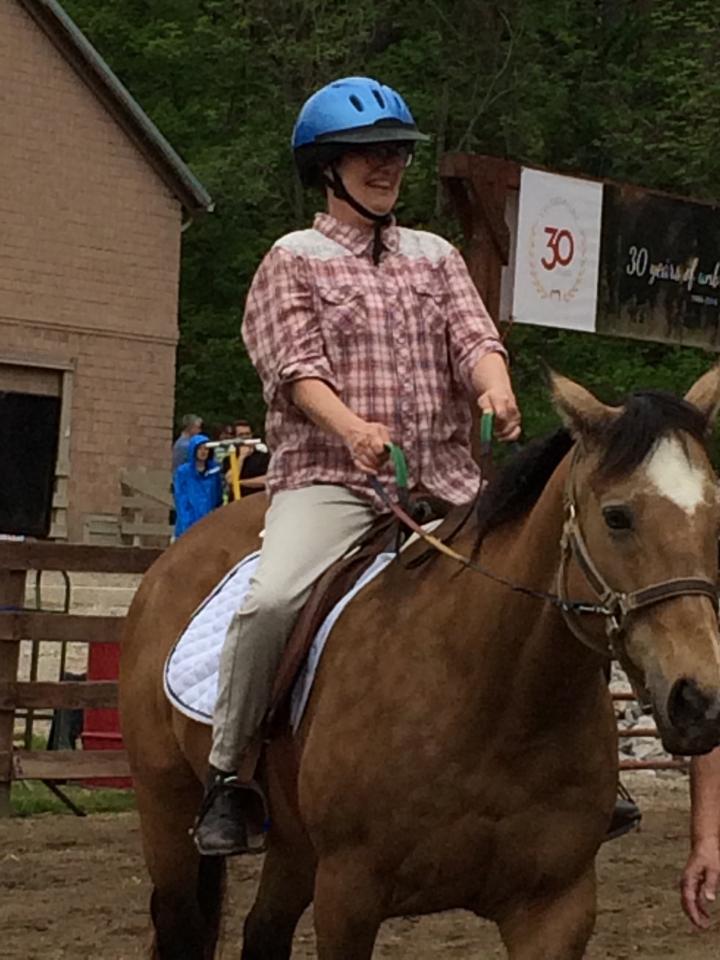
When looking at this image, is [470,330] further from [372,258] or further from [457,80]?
[457,80]

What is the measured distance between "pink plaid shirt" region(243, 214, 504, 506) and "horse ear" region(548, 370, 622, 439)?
109 centimetres

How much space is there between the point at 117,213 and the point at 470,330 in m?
23.7

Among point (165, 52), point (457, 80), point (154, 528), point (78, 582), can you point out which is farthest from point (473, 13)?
point (78, 582)

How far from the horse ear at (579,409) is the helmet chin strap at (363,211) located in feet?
4.41

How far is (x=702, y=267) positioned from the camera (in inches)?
493

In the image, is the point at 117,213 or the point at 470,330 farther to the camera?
the point at 117,213

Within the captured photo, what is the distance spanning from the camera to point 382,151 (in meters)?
5.36

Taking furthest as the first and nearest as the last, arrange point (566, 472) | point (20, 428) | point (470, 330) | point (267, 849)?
point (20, 428), point (267, 849), point (470, 330), point (566, 472)

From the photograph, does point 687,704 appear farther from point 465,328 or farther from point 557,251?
point 557,251

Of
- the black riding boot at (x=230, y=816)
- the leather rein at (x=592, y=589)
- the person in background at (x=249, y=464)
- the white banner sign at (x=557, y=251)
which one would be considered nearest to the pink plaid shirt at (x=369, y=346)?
the leather rein at (x=592, y=589)

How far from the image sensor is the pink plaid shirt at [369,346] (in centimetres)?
525

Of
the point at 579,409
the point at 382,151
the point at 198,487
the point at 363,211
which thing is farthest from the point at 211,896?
the point at 198,487

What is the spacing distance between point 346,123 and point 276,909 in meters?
2.28

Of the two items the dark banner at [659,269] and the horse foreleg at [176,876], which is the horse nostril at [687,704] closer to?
the horse foreleg at [176,876]
